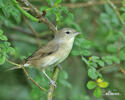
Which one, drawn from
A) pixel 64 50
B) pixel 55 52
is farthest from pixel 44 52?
pixel 64 50

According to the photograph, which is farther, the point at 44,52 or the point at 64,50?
the point at 44,52

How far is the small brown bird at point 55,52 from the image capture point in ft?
12.0

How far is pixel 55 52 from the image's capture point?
12.3ft

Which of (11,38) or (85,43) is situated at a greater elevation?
(85,43)

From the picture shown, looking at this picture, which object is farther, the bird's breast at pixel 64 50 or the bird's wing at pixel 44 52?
the bird's wing at pixel 44 52

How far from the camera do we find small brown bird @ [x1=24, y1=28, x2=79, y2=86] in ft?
12.0

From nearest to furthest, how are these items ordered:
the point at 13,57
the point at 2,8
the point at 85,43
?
the point at 2,8 < the point at 85,43 < the point at 13,57

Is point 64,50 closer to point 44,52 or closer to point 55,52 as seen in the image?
point 55,52

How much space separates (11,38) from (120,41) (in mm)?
2163

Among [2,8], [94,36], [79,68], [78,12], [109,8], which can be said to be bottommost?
[79,68]

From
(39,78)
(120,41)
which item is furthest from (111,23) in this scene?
(39,78)

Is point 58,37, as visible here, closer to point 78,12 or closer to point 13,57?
point 13,57

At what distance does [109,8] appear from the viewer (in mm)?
4441

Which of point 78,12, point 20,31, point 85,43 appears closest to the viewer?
point 85,43
